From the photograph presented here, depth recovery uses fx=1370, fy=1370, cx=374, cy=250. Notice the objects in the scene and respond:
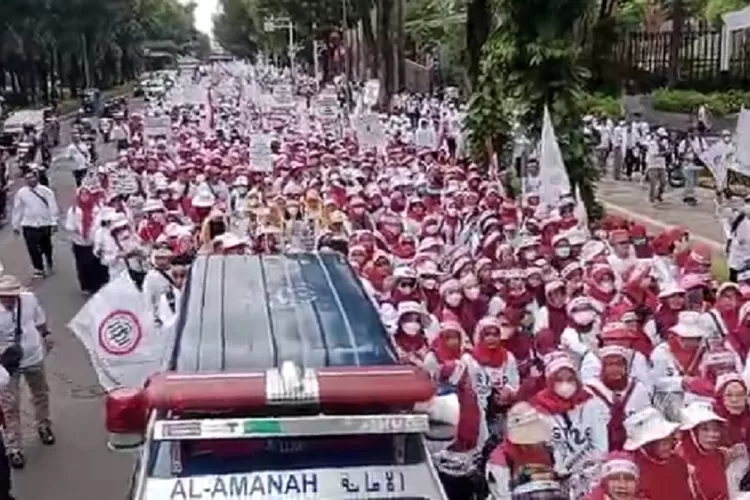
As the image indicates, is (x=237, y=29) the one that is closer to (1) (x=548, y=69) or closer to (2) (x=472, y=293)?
(1) (x=548, y=69)

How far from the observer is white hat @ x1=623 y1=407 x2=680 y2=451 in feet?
21.1

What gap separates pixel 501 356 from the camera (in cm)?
857

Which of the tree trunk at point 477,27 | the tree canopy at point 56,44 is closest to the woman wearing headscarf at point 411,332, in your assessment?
the tree trunk at point 477,27

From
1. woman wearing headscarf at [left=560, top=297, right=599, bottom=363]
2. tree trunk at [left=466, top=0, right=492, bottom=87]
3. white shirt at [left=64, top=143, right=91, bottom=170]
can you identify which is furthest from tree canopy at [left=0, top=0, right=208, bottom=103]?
woman wearing headscarf at [left=560, top=297, right=599, bottom=363]

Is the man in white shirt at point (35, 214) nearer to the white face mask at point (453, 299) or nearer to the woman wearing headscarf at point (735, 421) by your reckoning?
the white face mask at point (453, 299)

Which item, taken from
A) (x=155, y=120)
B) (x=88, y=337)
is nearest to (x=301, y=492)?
(x=88, y=337)

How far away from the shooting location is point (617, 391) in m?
7.70

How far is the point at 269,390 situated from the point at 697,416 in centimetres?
219

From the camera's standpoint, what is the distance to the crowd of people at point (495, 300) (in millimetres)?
6805

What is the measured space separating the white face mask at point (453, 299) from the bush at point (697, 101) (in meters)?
26.9

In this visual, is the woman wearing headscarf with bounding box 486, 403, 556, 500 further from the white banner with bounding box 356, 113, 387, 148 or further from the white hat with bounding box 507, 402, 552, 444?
the white banner with bounding box 356, 113, 387, 148

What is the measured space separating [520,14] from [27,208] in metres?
7.70

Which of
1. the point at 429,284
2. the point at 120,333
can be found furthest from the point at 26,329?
the point at 429,284

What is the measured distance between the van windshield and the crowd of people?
0.63 metres
